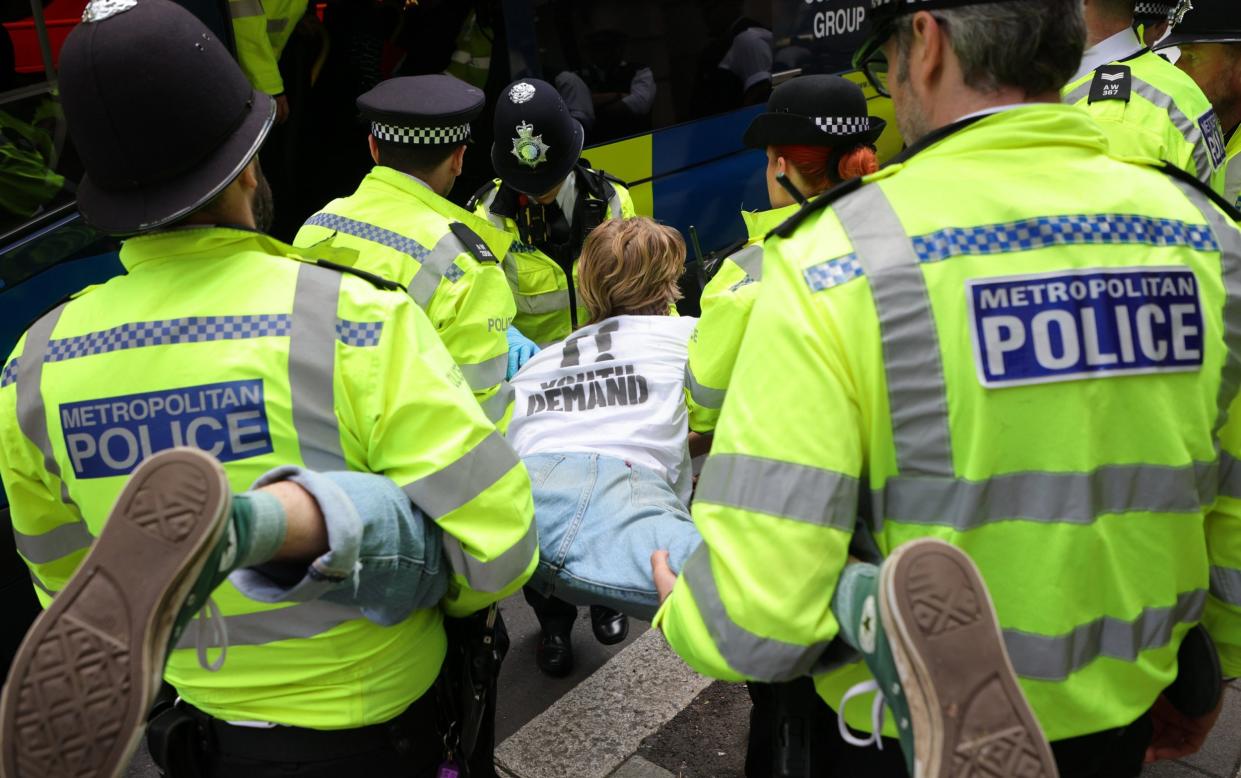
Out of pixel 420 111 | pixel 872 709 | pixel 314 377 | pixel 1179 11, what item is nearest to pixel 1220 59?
pixel 1179 11

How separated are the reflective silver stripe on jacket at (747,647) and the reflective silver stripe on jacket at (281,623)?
22.9 inches

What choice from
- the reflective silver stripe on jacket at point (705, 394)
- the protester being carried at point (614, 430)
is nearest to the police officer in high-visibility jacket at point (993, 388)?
the protester being carried at point (614, 430)

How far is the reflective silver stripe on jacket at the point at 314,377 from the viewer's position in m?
1.49

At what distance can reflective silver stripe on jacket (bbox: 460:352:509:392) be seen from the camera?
2.92m

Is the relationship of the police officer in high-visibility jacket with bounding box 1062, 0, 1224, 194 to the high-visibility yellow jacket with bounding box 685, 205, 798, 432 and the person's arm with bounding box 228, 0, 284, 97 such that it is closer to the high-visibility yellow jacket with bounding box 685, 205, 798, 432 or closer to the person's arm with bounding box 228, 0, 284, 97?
the high-visibility yellow jacket with bounding box 685, 205, 798, 432

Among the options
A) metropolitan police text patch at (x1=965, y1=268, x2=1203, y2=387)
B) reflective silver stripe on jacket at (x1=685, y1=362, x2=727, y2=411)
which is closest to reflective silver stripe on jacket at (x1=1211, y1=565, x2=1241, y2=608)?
metropolitan police text patch at (x1=965, y1=268, x2=1203, y2=387)

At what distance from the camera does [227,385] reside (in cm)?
146

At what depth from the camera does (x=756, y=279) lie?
254cm

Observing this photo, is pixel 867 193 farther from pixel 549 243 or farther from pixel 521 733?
pixel 549 243

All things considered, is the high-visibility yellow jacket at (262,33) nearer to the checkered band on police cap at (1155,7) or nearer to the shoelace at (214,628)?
the shoelace at (214,628)

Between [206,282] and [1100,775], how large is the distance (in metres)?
1.50

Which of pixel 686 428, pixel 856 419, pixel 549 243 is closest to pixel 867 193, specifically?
pixel 856 419

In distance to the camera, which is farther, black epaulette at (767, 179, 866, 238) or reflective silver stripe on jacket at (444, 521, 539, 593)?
reflective silver stripe on jacket at (444, 521, 539, 593)

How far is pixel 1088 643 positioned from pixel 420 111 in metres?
2.38
